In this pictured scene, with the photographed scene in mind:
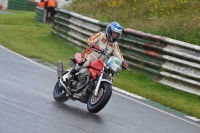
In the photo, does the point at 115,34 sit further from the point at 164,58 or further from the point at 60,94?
the point at 164,58

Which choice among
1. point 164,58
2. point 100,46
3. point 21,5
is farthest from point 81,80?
point 21,5

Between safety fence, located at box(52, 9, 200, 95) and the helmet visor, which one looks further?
safety fence, located at box(52, 9, 200, 95)

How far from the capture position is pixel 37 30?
25828 millimetres

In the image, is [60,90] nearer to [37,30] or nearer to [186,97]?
[186,97]

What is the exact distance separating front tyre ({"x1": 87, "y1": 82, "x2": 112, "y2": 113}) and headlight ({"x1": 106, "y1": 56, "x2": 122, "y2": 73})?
0.32m

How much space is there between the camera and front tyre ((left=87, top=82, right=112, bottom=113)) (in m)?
10.2

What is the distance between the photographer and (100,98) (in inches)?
407

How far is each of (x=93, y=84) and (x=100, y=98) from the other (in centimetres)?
49

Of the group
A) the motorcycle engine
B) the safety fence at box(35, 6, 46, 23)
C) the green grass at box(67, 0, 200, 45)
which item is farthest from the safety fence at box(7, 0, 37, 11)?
the motorcycle engine

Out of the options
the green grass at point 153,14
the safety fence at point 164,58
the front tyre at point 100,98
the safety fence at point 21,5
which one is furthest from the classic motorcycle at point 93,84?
the safety fence at point 21,5

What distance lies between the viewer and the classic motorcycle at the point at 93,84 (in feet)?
33.9

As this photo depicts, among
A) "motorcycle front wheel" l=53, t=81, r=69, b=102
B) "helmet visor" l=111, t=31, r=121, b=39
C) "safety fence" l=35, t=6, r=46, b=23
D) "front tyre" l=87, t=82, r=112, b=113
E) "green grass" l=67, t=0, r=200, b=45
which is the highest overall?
"helmet visor" l=111, t=31, r=121, b=39

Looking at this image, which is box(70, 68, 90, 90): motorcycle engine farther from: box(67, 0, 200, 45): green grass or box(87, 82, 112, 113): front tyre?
box(67, 0, 200, 45): green grass

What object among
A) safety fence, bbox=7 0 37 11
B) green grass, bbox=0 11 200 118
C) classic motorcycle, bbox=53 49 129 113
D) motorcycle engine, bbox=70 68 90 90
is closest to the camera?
classic motorcycle, bbox=53 49 129 113
